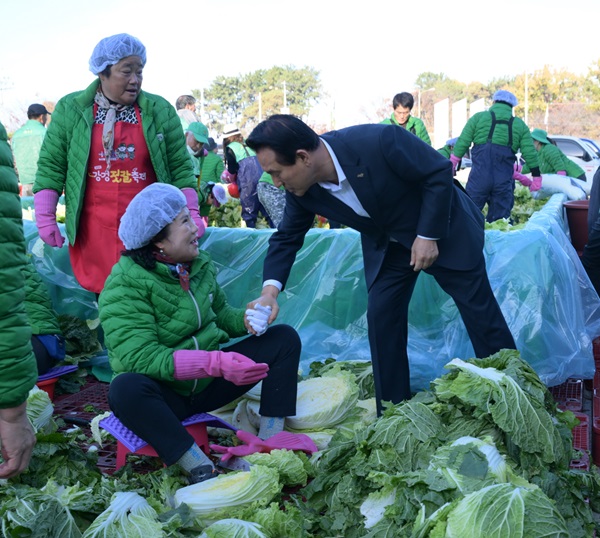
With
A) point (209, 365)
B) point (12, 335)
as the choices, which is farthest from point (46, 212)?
point (12, 335)

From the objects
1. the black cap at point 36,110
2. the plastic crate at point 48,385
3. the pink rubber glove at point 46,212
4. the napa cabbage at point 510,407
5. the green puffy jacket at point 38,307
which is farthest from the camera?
the black cap at point 36,110

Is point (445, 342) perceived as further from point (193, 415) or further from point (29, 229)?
point (29, 229)

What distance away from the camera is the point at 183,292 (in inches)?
127

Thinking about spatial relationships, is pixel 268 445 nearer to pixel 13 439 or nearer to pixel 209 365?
pixel 209 365

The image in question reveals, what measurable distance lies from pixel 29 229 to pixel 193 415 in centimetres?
273

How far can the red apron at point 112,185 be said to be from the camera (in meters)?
3.97

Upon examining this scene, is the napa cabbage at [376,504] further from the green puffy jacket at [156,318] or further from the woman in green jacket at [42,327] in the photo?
the woman in green jacket at [42,327]

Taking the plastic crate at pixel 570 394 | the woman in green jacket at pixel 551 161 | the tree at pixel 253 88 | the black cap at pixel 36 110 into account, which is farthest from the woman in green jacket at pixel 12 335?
the tree at pixel 253 88

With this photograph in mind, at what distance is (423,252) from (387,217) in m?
0.24

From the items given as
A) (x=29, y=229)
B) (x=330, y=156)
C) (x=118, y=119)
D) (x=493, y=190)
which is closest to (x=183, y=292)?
(x=330, y=156)

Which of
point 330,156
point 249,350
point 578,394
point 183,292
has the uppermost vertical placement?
point 330,156

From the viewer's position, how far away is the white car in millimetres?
17156

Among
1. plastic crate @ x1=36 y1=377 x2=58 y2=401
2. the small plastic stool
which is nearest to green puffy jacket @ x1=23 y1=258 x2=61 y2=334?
plastic crate @ x1=36 y1=377 x2=58 y2=401

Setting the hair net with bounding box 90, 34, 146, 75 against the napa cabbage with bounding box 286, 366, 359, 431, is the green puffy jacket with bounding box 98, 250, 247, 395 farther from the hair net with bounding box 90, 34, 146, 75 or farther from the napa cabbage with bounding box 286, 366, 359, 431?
the hair net with bounding box 90, 34, 146, 75
